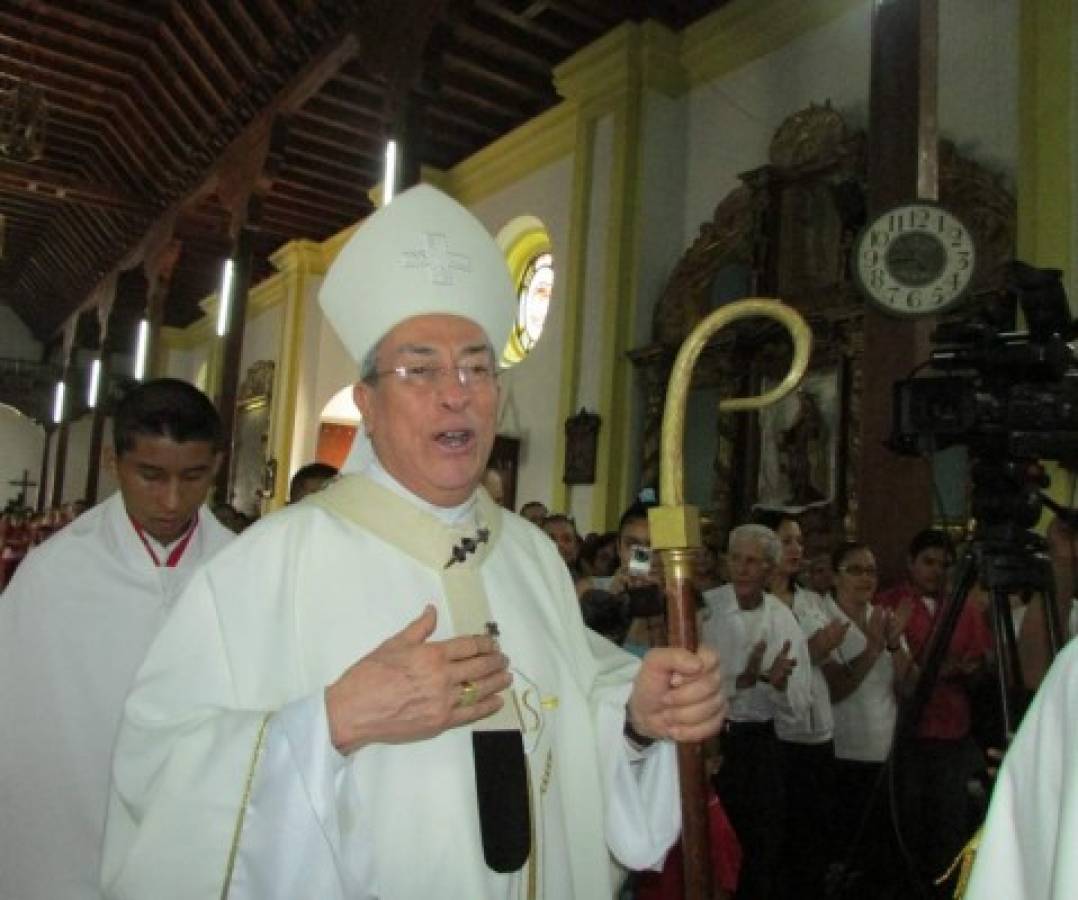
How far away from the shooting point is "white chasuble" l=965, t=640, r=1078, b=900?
1.03 m

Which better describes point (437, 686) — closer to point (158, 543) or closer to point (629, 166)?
point (158, 543)

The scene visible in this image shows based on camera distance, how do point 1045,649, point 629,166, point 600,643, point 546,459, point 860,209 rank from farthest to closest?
1. point 546,459
2. point 629,166
3. point 860,209
4. point 1045,649
5. point 600,643

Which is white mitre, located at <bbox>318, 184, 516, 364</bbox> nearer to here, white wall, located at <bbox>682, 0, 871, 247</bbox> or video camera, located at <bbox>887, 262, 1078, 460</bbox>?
video camera, located at <bbox>887, 262, 1078, 460</bbox>

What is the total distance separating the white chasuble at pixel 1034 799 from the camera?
1034mm

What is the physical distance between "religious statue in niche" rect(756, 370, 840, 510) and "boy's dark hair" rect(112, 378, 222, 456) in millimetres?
5582

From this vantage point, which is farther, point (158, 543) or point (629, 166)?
point (629, 166)

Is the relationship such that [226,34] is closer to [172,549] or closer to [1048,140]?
[1048,140]

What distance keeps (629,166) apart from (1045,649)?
6.87m

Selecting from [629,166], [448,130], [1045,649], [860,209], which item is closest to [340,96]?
[448,130]

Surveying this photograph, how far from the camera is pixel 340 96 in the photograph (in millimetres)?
11234

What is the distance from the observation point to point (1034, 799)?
41.7 inches

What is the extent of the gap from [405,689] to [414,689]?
1cm

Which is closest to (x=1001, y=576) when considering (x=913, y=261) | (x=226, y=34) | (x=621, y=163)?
(x=913, y=261)

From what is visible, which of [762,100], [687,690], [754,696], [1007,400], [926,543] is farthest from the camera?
[762,100]
